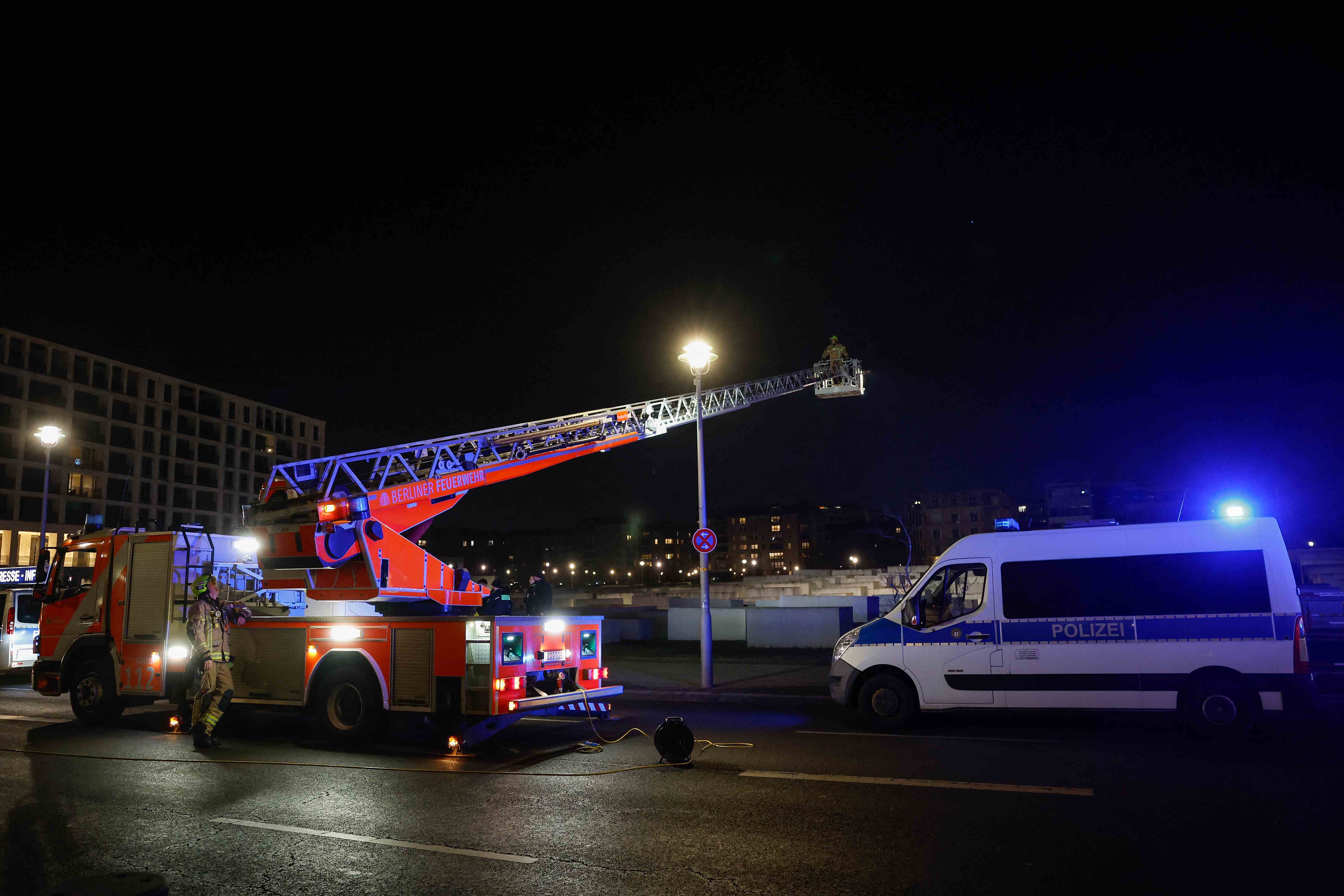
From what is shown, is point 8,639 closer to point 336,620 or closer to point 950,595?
point 336,620

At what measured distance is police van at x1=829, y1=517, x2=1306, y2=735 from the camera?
9641 millimetres

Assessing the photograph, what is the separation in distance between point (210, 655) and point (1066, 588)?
1033cm

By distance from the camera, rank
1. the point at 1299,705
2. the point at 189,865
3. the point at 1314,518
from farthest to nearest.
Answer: the point at 1314,518
the point at 1299,705
the point at 189,865

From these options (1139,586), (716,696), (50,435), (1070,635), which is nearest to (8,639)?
(50,435)

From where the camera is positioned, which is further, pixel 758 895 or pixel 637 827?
pixel 637 827

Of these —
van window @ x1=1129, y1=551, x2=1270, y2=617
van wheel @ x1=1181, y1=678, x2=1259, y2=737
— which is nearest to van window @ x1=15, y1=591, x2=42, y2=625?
van window @ x1=1129, y1=551, x2=1270, y2=617

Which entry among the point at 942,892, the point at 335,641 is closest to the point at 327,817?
the point at 335,641

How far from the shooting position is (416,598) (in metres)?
12.0

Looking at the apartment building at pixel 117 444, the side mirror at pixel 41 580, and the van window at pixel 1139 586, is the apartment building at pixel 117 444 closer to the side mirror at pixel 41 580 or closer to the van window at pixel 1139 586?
the side mirror at pixel 41 580

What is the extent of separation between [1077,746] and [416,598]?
27.6 ft

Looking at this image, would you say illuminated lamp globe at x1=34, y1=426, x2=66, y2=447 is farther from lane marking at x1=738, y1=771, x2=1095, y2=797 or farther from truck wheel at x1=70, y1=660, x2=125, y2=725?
lane marking at x1=738, y1=771, x2=1095, y2=797

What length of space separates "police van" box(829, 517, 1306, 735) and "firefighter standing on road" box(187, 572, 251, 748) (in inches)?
297

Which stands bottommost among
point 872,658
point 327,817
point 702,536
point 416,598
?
point 327,817

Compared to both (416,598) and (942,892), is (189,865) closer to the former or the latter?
(942,892)
